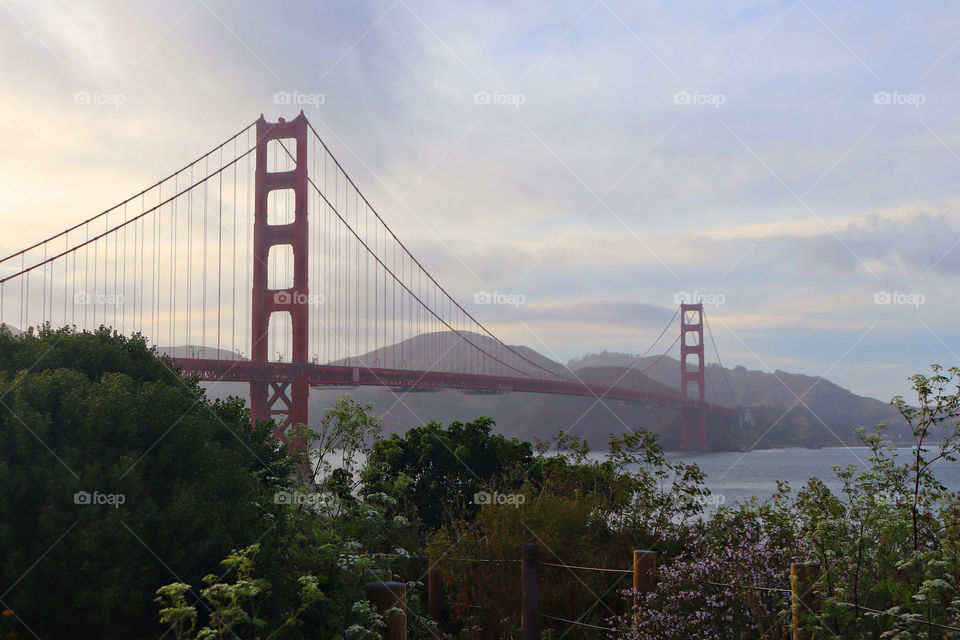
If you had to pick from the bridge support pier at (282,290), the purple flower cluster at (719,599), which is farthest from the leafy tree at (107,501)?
the bridge support pier at (282,290)

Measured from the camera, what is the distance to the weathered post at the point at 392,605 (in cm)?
548

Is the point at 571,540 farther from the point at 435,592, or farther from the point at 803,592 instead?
the point at 803,592

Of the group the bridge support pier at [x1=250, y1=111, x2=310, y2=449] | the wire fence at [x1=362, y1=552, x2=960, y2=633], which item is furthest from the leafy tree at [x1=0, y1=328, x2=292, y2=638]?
the bridge support pier at [x1=250, y1=111, x2=310, y2=449]

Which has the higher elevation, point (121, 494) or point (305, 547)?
point (121, 494)

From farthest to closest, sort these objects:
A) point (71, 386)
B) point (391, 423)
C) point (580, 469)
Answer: point (391, 423) < point (580, 469) < point (71, 386)

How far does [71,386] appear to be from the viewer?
23.8 ft

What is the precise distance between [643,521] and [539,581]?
1329mm

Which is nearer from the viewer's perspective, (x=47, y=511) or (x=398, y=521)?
(x=47, y=511)

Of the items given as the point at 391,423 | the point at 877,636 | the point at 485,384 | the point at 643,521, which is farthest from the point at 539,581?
the point at 391,423

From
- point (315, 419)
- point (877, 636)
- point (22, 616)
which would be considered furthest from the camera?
point (315, 419)

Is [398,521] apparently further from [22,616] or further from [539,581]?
[22,616]

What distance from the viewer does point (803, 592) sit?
495 centimetres

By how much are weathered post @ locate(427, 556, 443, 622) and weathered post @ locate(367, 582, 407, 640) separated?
3.12 meters

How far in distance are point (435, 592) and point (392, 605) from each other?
337cm
